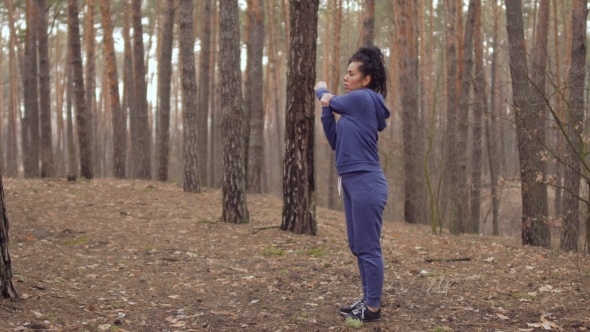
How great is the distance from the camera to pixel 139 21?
16859 millimetres

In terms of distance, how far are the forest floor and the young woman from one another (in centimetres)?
50

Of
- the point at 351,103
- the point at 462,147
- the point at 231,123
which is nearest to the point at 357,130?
the point at 351,103

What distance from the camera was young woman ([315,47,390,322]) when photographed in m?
4.08

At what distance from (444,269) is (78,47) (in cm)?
1116

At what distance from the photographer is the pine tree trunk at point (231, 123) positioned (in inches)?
349

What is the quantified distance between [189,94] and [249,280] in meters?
7.90

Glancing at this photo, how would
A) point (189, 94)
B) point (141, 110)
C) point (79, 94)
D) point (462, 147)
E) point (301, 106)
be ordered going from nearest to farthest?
1. point (301, 106)
2. point (189, 94)
3. point (79, 94)
4. point (462, 147)
5. point (141, 110)

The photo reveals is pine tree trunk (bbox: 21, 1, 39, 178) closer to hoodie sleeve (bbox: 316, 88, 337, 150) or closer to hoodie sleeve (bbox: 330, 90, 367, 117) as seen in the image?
hoodie sleeve (bbox: 316, 88, 337, 150)

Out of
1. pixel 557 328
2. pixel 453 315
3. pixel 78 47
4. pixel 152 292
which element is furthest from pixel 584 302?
pixel 78 47

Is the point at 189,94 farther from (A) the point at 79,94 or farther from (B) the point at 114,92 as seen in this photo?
(B) the point at 114,92

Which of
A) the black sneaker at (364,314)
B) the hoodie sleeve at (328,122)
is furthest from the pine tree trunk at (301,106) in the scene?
the black sneaker at (364,314)

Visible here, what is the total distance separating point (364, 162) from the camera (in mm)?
4102

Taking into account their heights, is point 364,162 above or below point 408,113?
below

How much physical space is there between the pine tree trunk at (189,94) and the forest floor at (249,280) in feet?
11.2
